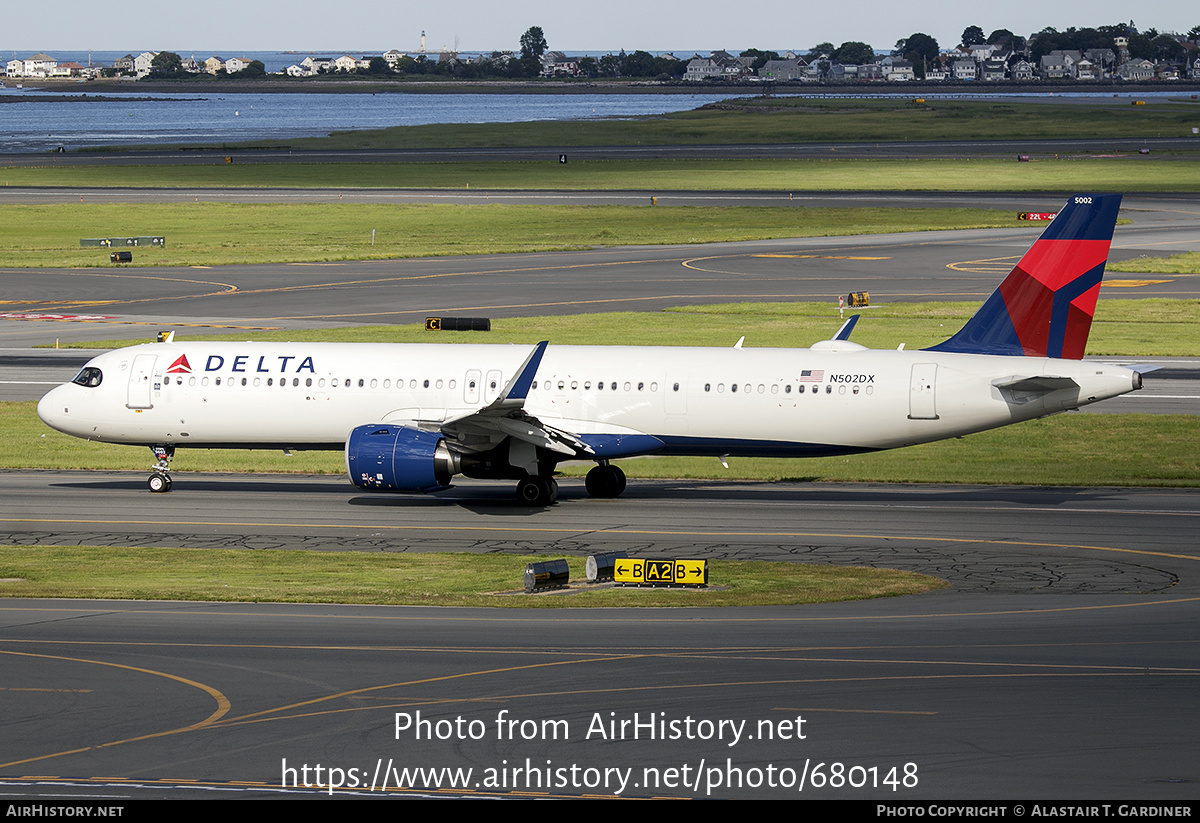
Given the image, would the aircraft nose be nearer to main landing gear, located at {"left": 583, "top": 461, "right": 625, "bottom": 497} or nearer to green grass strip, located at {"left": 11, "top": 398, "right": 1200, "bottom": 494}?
green grass strip, located at {"left": 11, "top": 398, "right": 1200, "bottom": 494}

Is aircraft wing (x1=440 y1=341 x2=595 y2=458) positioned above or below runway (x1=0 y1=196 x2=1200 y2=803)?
above

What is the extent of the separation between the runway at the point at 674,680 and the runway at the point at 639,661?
73mm

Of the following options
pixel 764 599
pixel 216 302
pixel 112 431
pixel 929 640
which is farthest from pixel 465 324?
pixel 929 640

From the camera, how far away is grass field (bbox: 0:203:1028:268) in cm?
10144

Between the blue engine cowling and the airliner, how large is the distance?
0.13ft

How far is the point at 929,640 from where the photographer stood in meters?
25.9

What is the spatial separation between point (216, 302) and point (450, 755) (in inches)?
2543

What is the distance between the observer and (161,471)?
43.8 metres

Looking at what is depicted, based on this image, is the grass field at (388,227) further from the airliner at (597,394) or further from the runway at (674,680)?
the runway at (674,680)

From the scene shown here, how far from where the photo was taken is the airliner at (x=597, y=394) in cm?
3909

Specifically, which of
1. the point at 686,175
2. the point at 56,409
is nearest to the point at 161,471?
the point at 56,409

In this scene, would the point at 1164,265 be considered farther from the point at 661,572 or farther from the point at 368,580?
the point at 368,580

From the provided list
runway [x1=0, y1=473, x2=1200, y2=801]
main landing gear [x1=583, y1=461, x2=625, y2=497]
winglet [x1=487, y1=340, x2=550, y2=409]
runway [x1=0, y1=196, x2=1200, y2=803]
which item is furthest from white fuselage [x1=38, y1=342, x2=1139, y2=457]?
runway [x1=0, y1=473, x2=1200, y2=801]

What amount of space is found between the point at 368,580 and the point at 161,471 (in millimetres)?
14397
